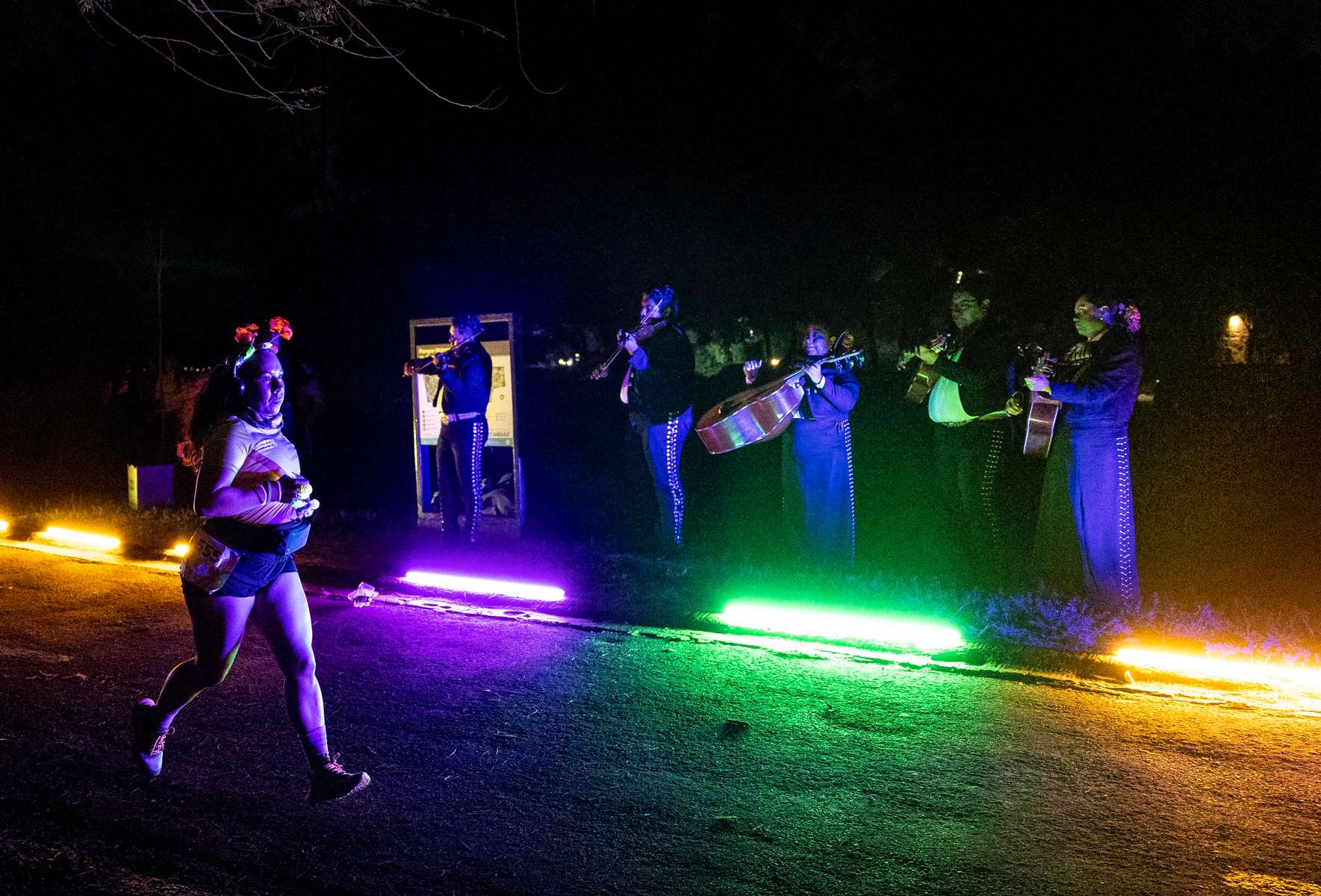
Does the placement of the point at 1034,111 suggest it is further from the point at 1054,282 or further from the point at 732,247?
the point at 732,247

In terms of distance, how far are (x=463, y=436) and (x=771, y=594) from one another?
429 centimetres

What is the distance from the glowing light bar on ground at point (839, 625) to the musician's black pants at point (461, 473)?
407 cm

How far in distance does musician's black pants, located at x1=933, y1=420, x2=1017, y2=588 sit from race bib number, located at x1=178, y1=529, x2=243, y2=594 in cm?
577

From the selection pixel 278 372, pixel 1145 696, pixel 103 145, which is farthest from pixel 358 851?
pixel 103 145

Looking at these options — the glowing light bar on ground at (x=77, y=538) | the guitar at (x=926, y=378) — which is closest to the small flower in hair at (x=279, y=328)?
the guitar at (x=926, y=378)

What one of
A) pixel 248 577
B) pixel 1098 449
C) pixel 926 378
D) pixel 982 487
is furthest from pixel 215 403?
pixel 1098 449

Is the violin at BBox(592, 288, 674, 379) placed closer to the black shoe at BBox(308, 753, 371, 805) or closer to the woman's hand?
the woman's hand

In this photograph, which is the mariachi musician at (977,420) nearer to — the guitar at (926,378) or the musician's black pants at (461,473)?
the guitar at (926,378)

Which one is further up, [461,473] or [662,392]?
[662,392]

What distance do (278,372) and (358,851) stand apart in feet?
7.18

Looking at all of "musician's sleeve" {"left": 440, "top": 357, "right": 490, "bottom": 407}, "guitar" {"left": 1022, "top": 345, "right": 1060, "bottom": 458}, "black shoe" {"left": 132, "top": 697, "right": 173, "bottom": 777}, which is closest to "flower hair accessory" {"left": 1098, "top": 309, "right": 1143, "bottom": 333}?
"guitar" {"left": 1022, "top": 345, "right": 1060, "bottom": 458}

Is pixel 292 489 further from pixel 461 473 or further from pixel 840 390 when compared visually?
pixel 461 473

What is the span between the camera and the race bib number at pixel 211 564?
→ 3.81 metres

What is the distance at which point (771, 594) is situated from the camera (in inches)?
301
